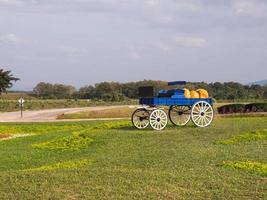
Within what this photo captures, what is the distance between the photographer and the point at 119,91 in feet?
251

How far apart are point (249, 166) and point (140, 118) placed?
731cm

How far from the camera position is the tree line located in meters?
58.6

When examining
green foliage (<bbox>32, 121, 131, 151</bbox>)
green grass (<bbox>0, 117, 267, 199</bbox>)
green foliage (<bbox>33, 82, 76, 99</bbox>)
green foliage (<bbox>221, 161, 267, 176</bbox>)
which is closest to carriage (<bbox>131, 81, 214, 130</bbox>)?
green grass (<bbox>0, 117, 267, 199</bbox>)

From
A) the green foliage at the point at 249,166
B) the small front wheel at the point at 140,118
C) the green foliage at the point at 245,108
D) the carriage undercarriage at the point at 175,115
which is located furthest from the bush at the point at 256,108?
the green foliage at the point at 249,166

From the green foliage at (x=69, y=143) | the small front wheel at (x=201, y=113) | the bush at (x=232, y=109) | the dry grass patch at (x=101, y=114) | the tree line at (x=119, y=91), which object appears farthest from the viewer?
the tree line at (x=119, y=91)

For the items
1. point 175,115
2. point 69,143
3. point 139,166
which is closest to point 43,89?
point 175,115

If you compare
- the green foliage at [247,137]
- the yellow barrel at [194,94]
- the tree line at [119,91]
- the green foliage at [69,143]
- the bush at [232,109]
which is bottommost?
the green foliage at [69,143]

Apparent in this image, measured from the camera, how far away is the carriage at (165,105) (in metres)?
15.4

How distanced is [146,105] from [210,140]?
3240 millimetres

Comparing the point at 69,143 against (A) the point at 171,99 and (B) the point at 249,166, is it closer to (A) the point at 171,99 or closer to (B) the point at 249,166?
(A) the point at 171,99

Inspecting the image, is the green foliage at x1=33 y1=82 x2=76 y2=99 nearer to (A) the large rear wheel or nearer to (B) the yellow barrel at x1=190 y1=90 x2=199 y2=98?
(A) the large rear wheel

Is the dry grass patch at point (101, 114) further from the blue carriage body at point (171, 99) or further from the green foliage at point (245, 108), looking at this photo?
the blue carriage body at point (171, 99)

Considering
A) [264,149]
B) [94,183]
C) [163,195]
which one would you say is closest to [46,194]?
[94,183]

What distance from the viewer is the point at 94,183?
7.66 m
